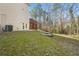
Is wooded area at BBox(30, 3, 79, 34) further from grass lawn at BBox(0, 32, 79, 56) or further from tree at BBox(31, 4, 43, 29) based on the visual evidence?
grass lawn at BBox(0, 32, 79, 56)

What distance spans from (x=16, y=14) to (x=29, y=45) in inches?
14.3

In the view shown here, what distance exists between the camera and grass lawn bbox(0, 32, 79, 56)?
197cm

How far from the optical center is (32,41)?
6.52 ft

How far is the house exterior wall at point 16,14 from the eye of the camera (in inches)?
78.4

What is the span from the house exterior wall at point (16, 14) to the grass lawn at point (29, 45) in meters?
0.10

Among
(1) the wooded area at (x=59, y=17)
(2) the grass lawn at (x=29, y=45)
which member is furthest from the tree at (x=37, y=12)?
(2) the grass lawn at (x=29, y=45)

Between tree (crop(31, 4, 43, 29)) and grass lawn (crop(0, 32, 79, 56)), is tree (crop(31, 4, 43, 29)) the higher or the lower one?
the higher one

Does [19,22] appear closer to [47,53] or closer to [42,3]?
[42,3]

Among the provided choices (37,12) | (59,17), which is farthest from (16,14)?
(59,17)

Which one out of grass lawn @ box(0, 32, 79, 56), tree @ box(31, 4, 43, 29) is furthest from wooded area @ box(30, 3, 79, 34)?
grass lawn @ box(0, 32, 79, 56)

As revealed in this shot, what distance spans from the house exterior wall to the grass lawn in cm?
10

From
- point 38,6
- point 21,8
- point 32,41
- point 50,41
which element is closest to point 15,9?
point 21,8

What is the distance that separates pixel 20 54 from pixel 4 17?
16.9 inches

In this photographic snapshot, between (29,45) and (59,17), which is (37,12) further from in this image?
(29,45)
